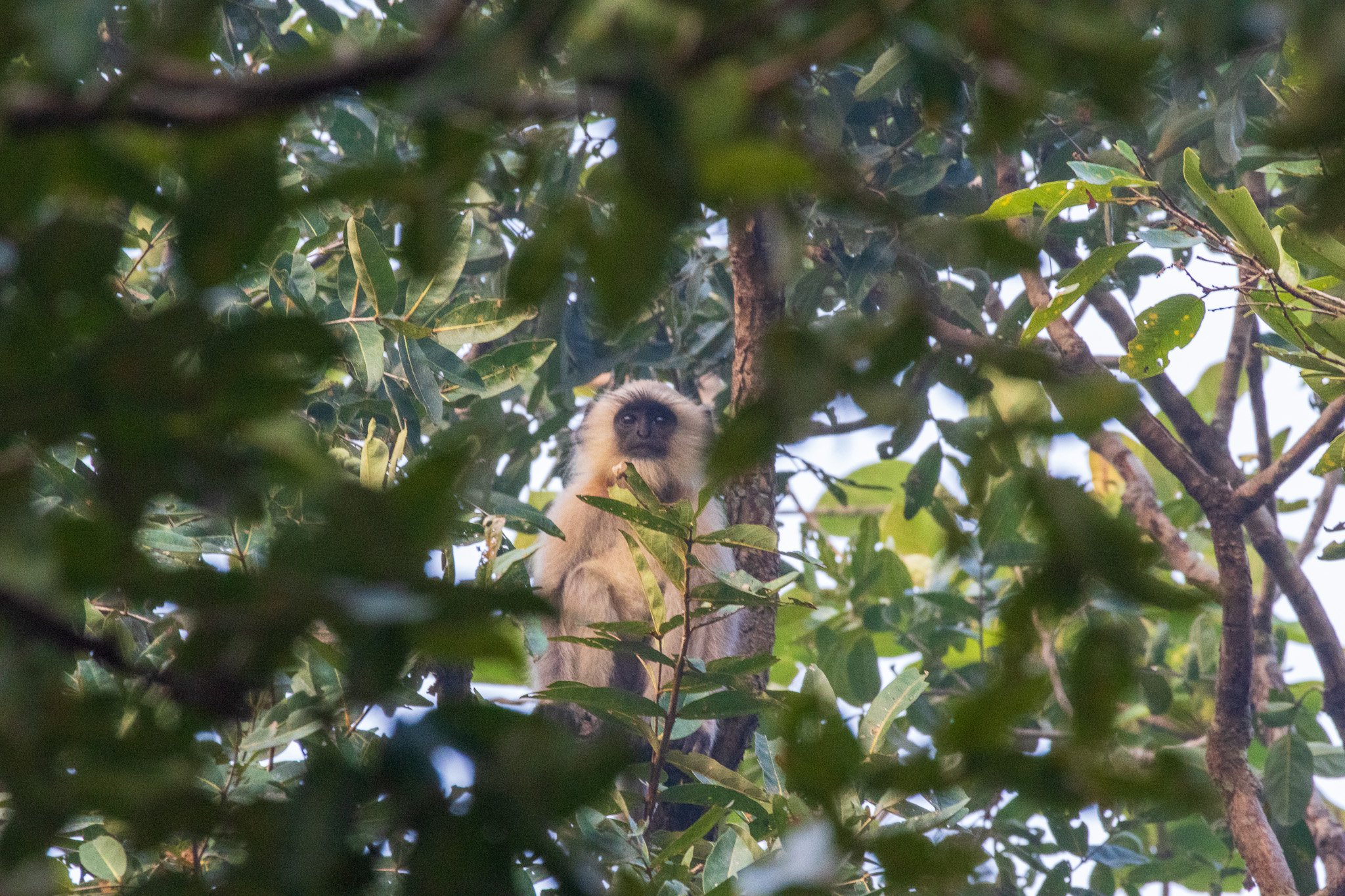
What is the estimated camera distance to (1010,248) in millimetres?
861

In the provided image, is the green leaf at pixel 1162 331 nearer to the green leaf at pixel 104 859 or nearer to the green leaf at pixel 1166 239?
the green leaf at pixel 1166 239

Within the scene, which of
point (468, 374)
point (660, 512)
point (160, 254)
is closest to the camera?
point (660, 512)

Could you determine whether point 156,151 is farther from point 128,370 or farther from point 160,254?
point 160,254

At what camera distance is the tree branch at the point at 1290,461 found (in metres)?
3.32

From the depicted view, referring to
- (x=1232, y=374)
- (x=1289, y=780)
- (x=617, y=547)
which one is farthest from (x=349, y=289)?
(x=1232, y=374)

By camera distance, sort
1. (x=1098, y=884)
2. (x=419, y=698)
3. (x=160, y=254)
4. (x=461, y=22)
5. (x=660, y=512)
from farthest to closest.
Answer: (x=1098, y=884) < (x=160, y=254) < (x=419, y=698) < (x=660, y=512) < (x=461, y=22)

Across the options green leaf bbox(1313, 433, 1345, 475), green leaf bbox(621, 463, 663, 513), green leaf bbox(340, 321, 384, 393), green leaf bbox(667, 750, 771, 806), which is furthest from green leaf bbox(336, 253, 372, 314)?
green leaf bbox(1313, 433, 1345, 475)

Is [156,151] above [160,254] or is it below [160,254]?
below

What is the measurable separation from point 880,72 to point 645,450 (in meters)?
3.06

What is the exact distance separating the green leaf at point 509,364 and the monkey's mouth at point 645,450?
2.93 meters

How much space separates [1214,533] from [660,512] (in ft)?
5.74

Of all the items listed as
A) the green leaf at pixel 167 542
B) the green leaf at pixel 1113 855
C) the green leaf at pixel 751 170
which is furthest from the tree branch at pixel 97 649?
the green leaf at pixel 1113 855

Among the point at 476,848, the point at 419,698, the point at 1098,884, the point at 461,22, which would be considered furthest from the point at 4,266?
the point at 1098,884

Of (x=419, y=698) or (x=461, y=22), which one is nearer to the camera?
(x=461, y=22)
